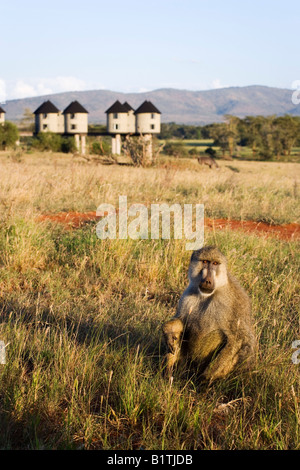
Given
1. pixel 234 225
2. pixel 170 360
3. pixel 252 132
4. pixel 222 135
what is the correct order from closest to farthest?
pixel 170 360 → pixel 234 225 → pixel 222 135 → pixel 252 132

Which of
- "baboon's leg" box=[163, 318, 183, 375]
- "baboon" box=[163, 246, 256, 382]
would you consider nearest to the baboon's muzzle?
"baboon" box=[163, 246, 256, 382]

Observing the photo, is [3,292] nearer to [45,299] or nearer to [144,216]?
[45,299]

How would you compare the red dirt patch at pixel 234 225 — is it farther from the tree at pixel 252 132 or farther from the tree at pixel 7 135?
the tree at pixel 252 132

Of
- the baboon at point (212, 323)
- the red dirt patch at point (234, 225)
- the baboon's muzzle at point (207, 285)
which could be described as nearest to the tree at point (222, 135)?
the red dirt patch at point (234, 225)

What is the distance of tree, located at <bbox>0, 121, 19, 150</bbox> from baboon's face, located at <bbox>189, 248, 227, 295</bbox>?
141ft

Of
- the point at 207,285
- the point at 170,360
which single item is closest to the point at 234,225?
the point at 170,360

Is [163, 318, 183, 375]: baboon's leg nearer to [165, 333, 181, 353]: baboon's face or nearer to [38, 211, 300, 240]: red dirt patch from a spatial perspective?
[165, 333, 181, 353]: baboon's face

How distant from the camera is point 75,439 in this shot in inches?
100

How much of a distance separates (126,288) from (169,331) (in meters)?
2.18

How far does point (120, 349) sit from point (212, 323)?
0.82 metres

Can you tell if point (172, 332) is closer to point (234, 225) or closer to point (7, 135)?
point (234, 225)

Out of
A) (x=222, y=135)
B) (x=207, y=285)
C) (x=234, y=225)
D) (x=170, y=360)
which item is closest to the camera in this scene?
(x=207, y=285)

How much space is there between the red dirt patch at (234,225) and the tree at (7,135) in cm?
3737

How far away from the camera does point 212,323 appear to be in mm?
2955
